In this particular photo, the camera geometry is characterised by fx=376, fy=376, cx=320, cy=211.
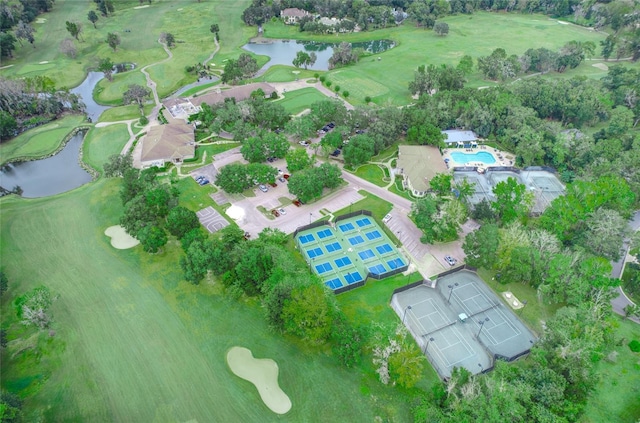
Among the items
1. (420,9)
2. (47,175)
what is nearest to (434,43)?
(420,9)

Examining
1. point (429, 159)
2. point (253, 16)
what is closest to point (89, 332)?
point (429, 159)

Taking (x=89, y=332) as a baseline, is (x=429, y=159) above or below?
above

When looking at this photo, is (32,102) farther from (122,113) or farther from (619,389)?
(619,389)

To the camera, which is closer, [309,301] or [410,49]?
[309,301]

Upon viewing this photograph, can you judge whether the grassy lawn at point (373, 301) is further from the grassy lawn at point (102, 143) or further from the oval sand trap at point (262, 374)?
the grassy lawn at point (102, 143)

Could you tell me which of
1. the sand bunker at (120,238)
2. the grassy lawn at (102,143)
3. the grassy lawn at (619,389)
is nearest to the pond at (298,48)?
the grassy lawn at (102,143)

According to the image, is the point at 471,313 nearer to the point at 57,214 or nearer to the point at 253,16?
the point at 57,214
